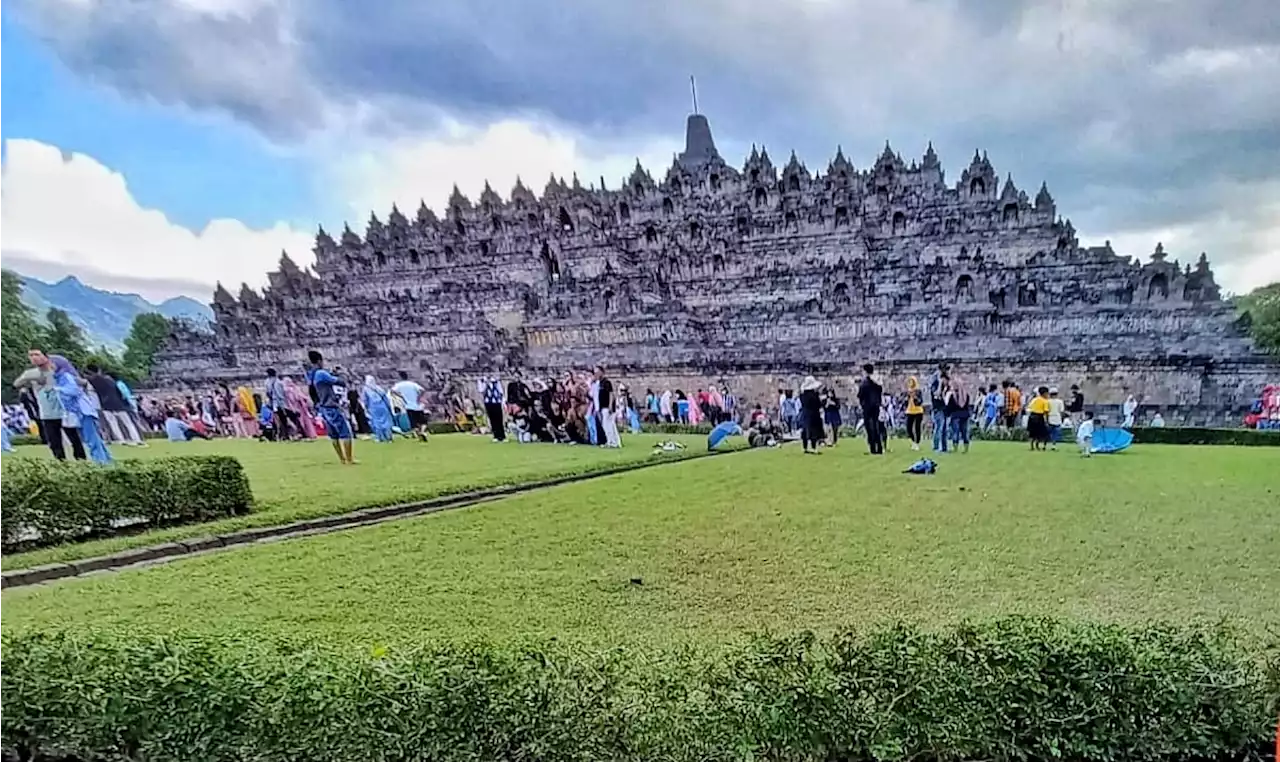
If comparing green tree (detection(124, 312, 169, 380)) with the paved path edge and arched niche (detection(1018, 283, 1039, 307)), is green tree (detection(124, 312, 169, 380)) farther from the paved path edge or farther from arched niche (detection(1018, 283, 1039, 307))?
arched niche (detection(1018, 283, 1039, 307))

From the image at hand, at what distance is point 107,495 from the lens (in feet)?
18.1

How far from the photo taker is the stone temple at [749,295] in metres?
18.0

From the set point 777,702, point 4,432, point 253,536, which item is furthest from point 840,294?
point 777,702

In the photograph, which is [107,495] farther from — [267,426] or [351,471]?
[267,426]

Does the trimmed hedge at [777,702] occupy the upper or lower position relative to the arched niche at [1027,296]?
lower

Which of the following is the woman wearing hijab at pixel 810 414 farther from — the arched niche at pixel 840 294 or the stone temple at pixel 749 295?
the arched niche at pixel 840 294

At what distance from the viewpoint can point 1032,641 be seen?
2822mm

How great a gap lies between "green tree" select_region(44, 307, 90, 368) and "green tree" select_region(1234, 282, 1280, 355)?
1967 centimetres

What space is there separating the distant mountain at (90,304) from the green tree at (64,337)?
0.15 ft

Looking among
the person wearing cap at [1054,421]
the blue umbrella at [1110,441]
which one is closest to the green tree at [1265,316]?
the person wearing cap at [1054,421]

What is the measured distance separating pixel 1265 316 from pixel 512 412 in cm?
1709

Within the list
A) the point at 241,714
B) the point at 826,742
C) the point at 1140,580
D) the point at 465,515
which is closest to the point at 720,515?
the point at 465,515

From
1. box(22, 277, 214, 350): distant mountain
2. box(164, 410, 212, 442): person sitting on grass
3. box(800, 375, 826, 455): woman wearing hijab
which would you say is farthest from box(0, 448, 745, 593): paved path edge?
box(164, 410, 212, 442): person sitting on grass

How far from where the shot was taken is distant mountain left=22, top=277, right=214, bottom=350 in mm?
6102
